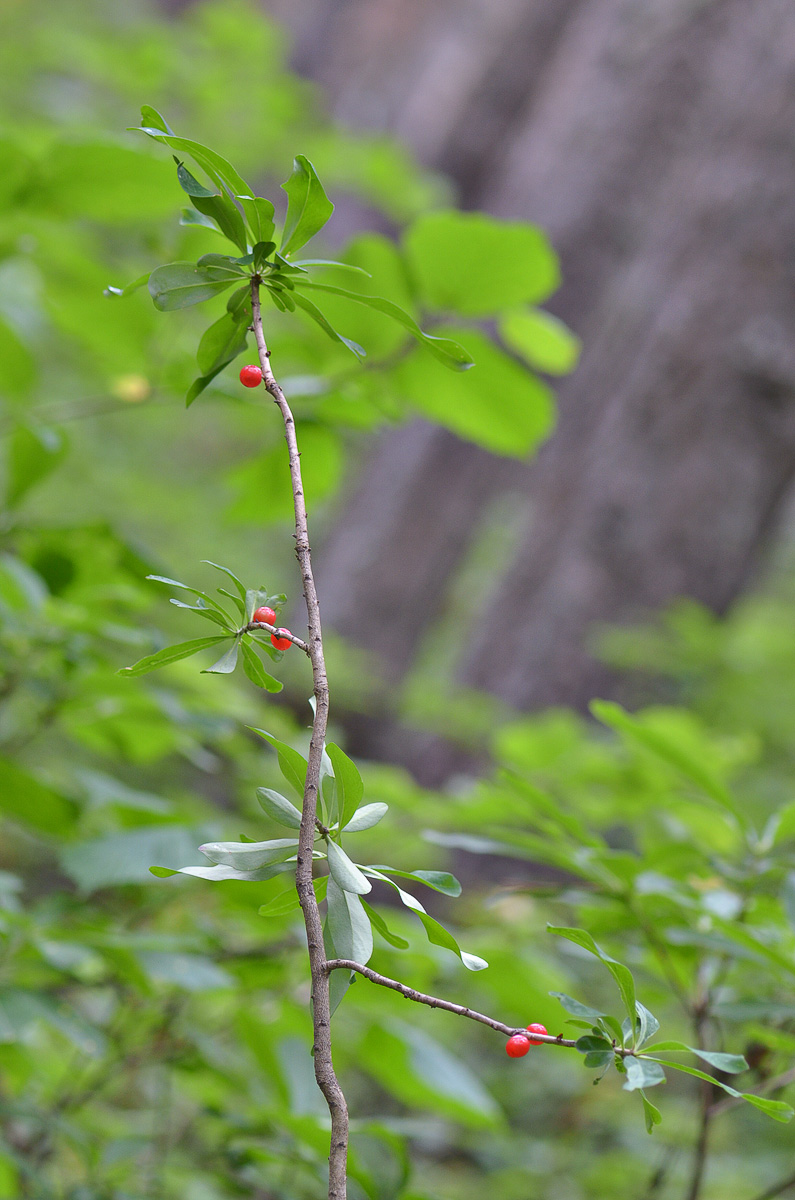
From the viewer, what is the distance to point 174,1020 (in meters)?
1.14

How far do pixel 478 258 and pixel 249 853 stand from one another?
0.76 metres

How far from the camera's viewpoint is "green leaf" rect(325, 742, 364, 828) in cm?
49

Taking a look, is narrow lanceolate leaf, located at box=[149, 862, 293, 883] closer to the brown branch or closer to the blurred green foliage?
the brown branch

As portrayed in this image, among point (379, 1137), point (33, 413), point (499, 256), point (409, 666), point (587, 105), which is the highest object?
point (587, 105)

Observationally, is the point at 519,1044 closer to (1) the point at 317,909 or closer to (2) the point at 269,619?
(1) the point at 317,909

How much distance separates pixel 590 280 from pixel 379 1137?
5354mm

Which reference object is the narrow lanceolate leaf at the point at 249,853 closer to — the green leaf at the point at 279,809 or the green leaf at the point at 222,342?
the green leaf at the point at 279,809

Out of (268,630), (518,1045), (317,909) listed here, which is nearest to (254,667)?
(268,630)

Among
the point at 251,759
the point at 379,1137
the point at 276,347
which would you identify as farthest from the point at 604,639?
the point at 379,1137

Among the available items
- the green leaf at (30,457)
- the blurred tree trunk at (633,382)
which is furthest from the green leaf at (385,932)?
the blurred tree trunk at (633,382)

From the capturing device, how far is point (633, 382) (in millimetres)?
2875

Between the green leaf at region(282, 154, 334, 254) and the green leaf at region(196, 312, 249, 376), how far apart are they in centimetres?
5

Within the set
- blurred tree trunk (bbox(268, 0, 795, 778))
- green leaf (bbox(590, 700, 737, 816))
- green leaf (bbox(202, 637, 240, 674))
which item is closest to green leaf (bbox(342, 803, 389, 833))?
green leaf (bbox(202, 637, 240, 674))

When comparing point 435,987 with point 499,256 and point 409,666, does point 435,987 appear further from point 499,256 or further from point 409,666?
point 409,666
